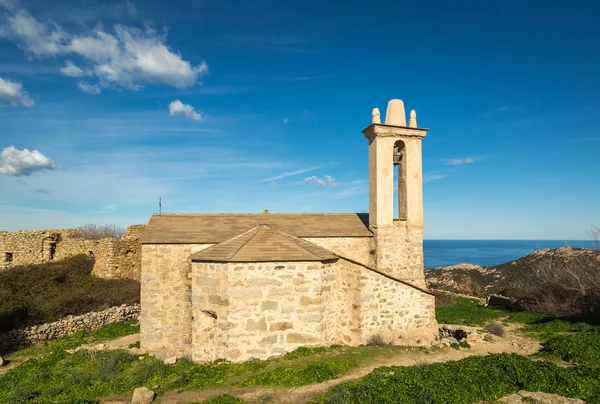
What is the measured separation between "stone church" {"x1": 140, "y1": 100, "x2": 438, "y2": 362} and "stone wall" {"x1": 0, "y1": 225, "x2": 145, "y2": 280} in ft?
30.8

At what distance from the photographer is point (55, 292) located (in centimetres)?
1830

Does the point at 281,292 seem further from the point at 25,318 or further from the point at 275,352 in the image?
the point at 25,318

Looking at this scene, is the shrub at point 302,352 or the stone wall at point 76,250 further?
the stone wall at point 76,250

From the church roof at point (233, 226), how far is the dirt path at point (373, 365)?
15.8ft

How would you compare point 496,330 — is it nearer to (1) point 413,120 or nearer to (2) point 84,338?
(1) point 413,120

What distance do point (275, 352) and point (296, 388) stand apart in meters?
2.09

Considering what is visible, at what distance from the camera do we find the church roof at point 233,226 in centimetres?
1281

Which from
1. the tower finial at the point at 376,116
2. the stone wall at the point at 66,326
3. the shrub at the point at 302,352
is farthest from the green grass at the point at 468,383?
the stone wall at the point at 66,326

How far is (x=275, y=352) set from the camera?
10.1 metres

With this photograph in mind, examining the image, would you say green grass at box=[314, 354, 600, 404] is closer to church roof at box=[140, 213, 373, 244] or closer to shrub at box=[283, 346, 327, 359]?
shrub at box=[283, 346, 327, 359]

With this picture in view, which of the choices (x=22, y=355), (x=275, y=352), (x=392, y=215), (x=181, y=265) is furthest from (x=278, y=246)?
(x=22, y=355)

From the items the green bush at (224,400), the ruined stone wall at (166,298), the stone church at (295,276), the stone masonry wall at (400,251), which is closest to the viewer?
the green bush at (224,400)

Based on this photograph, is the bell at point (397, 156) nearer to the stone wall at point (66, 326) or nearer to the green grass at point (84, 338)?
the green grass at point (84, 338)

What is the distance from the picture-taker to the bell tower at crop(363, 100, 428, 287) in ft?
44.2
